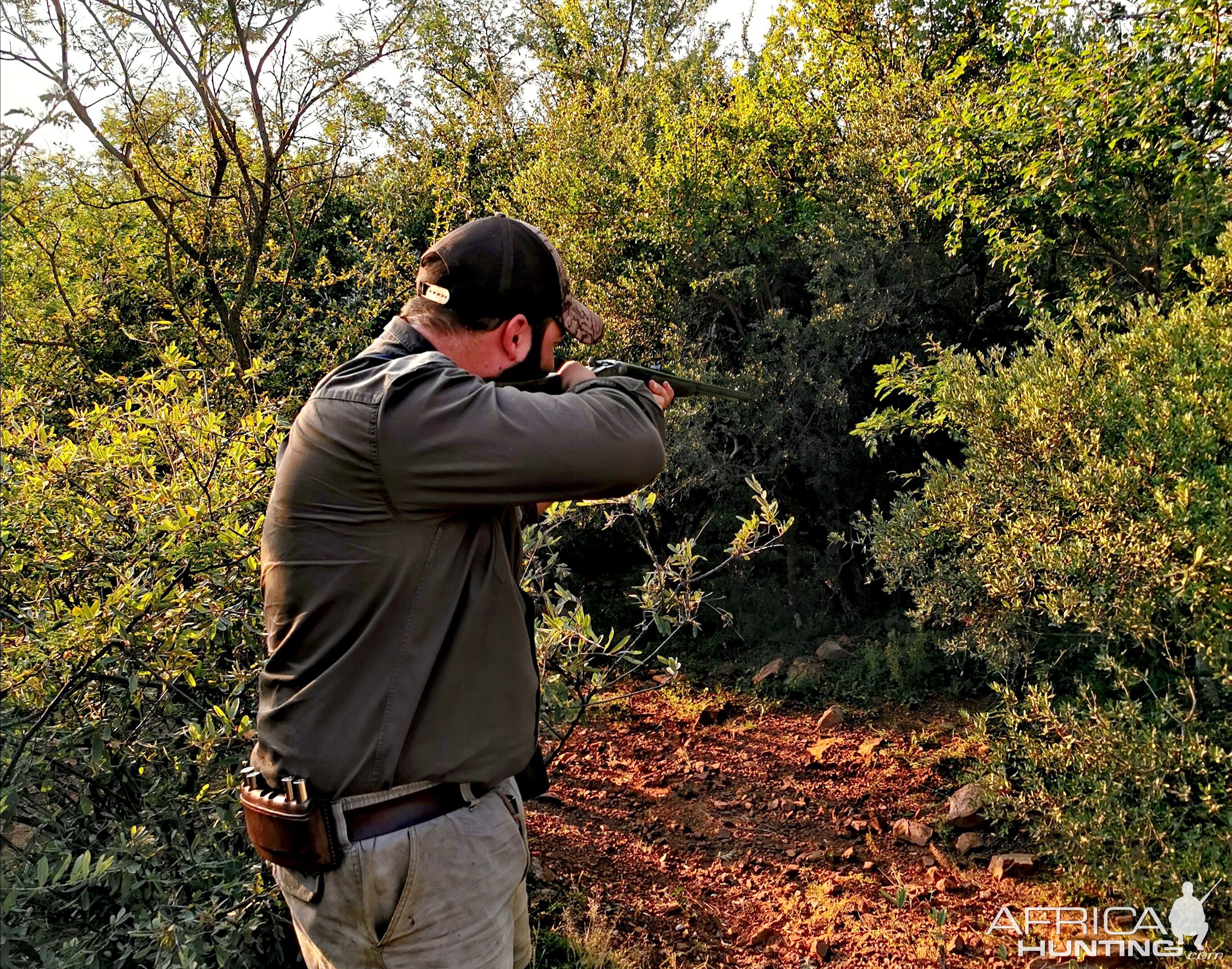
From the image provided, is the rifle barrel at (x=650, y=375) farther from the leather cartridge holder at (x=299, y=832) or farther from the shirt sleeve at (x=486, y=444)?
the leather cartridge holder at (x=299, y=832)

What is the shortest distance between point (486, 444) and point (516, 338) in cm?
41

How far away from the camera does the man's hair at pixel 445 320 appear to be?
2.03 meters

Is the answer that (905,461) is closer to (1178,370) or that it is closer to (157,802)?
(1178,370)

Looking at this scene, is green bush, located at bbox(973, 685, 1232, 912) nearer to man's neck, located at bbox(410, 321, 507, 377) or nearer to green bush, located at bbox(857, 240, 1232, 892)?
green bush, located at bbox(857, 240, 1232, 892)

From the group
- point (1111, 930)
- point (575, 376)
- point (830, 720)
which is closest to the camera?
point (575, 376)

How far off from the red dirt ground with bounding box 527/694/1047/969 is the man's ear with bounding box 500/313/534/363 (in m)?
2.84

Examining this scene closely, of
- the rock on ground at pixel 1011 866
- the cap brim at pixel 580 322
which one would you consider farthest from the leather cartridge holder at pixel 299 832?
the rock on ground at pixel 1011 866

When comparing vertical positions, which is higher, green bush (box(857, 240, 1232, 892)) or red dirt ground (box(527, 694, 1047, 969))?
green bush (box(857, 240, 1232, 892))

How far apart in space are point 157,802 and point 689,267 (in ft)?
19.6

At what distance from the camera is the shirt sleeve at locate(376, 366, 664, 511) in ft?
5.70

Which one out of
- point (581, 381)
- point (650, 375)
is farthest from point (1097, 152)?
point (581, 381)

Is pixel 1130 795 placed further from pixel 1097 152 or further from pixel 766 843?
pixel 1097 152

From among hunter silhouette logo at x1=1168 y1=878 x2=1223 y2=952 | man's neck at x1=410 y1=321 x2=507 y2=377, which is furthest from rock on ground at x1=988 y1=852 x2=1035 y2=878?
man's neck at x1=410 y1=321 x2=507 y2=377

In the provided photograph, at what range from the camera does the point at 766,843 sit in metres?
4.97
